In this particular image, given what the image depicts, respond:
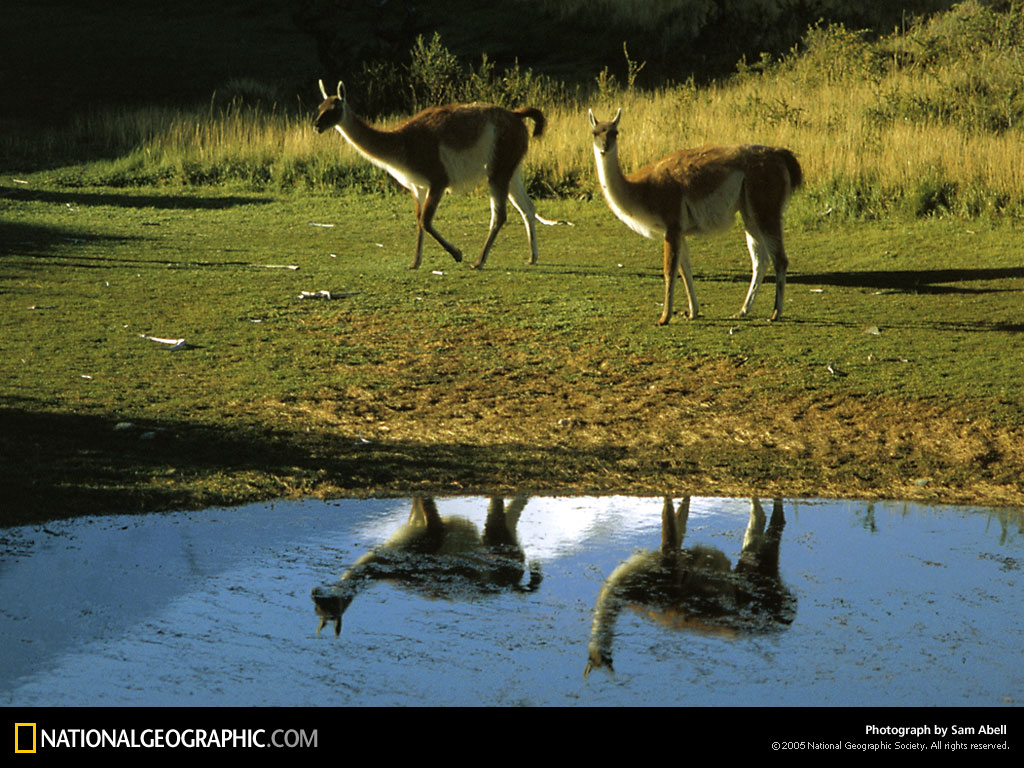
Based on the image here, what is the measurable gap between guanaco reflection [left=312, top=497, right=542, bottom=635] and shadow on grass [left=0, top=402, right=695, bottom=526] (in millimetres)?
609

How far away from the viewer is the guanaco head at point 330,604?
475 cm

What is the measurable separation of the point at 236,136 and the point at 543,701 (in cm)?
1842

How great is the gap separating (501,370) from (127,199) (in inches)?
430

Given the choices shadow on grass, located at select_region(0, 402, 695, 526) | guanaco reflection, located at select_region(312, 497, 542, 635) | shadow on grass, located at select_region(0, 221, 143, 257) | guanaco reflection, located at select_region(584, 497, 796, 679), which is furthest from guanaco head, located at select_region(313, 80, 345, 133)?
guanaco reflection, located at select_region(584, 497, 796, 679)

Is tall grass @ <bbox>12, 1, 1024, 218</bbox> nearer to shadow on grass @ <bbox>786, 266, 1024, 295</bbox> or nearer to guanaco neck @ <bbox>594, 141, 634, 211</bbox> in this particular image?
shadow on grass @ <bbox>786, 266, 1024, 295</bbox>

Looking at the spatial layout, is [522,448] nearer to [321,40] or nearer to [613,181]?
[613,181]

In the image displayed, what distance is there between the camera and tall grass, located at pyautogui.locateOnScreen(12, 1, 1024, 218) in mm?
15461

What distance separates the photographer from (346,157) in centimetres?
1961

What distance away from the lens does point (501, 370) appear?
9.22m

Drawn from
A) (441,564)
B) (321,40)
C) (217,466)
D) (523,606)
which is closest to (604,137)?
(217,466)

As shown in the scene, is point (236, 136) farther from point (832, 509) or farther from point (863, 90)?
point (832, 509)

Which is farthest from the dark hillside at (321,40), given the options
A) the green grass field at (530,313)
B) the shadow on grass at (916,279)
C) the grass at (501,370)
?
the shadow on grass at (916,279)

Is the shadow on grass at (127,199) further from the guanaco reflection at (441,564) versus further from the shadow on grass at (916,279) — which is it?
the guanaco reflection at (441,564)
